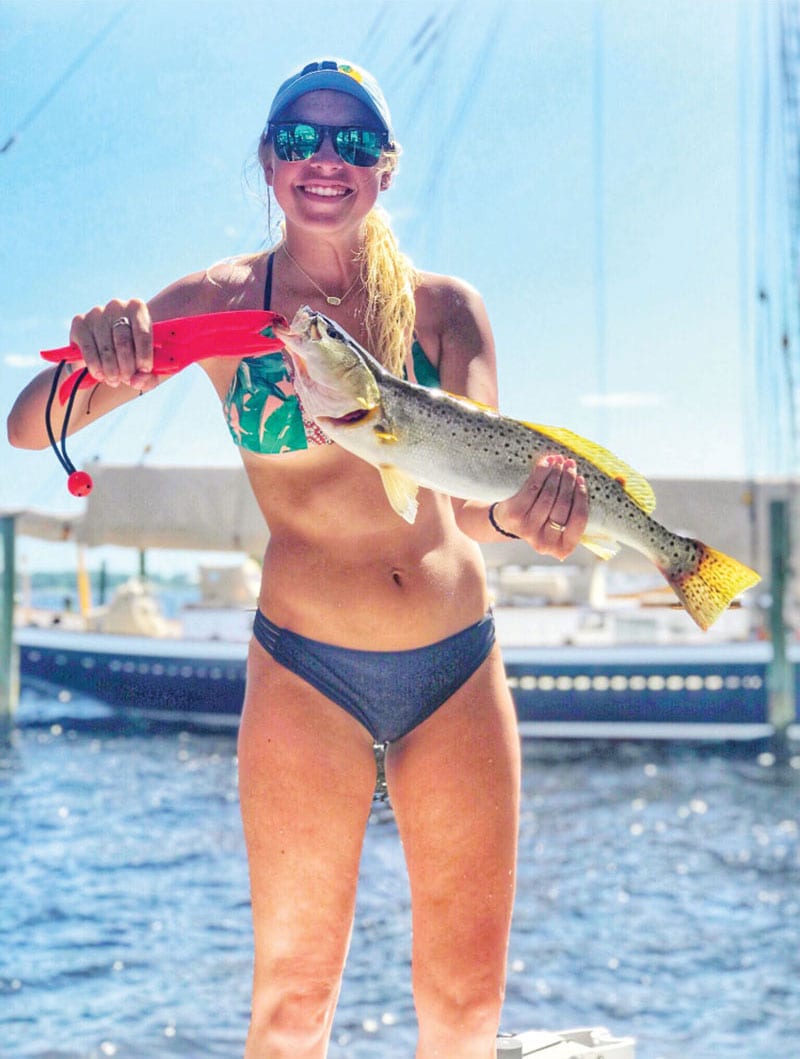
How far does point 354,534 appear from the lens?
3100 millimetres

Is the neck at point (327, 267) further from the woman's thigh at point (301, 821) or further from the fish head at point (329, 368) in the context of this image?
the woman's thigh at point (301, 821)

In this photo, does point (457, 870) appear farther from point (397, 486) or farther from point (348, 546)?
point (397, 486)

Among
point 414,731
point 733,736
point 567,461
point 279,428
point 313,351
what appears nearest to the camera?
point 313,351

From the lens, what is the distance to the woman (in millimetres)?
3043

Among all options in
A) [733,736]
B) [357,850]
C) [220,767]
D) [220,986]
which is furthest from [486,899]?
[733,736]

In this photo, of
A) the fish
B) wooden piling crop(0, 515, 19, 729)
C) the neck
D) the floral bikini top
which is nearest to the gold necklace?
the neck

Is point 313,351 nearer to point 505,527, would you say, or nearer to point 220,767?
point 505,527

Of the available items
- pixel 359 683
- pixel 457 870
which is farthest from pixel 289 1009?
pixel 359 683

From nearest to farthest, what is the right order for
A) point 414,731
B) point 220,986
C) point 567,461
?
point 567,461 < point 414,731 < point 220,986

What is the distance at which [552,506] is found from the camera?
2568 mm

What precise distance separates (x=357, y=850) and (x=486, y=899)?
0.37m

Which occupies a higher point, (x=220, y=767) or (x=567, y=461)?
(x=567, y=461)

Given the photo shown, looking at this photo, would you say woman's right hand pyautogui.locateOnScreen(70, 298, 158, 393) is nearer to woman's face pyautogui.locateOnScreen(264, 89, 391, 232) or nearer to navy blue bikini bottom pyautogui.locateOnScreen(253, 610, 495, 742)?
woman's face pyautogui.locateOnScreen(264, 89, 391, 232)

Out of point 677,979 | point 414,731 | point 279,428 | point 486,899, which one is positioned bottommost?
point 677,979
